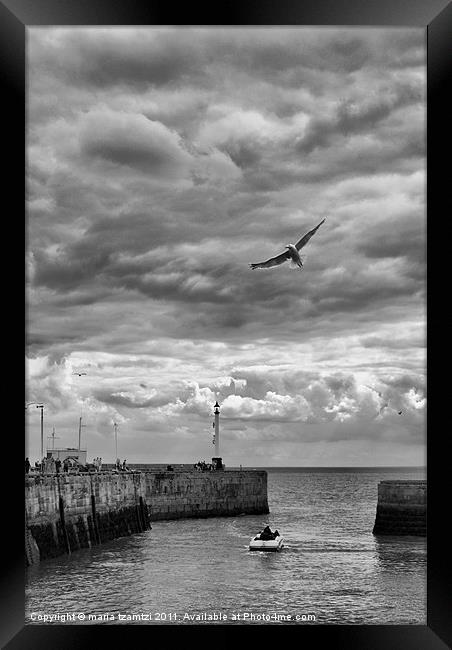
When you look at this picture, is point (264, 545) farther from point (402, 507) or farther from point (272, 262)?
point (272, 262)

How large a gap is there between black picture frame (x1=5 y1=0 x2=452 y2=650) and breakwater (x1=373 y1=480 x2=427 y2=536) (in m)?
25.0

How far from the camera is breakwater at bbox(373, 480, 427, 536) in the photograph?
30438mm

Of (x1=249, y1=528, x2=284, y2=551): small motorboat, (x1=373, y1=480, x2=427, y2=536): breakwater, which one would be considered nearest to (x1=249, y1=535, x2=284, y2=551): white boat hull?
(x1=249, y1=528, x2=284, y2=551): small motorboat

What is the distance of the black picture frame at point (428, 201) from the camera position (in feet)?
19.3

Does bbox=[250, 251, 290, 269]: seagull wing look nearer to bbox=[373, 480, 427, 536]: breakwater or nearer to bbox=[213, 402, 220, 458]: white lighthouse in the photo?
bbox=[373, 480, 427, 536]: breakwater

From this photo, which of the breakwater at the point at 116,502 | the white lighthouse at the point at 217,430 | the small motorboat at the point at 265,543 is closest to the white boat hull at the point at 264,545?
the small motorboat at the point at 265,543

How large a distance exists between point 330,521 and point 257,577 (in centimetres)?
2470

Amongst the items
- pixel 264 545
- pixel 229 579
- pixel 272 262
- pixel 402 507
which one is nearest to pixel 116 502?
pixel 264 545

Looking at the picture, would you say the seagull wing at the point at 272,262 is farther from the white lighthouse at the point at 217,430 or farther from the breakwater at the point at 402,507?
the white lighthouse at the point at 217,430

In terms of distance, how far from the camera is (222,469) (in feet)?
154

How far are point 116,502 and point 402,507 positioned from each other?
34.5 ft
